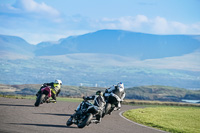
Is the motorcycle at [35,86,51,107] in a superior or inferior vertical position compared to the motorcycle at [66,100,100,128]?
superior

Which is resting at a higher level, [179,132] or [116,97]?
[116,97]

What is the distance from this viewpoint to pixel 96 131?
19125 mm

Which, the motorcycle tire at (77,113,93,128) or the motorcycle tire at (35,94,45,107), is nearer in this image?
the motorcycle tire at (77,113,93,128)

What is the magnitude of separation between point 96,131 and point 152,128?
430cm

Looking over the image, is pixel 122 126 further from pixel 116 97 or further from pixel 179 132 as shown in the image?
pixel 116 97

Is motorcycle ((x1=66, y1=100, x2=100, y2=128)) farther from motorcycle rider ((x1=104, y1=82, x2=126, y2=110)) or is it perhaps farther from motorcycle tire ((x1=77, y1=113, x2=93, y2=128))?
motorcycle rider ((x1=104, y1=82, x2=126, y2=110))

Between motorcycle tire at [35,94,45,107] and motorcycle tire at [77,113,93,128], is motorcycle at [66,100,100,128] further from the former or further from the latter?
motorcycle tire at [35,94,45,107]

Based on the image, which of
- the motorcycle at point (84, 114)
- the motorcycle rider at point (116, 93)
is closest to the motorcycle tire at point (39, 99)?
the motorcycle rider at point (116, 93)

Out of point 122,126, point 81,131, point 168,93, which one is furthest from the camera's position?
point 168,93

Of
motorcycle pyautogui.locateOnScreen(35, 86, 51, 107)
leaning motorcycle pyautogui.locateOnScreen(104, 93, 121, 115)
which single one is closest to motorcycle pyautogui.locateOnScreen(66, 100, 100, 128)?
leaning motorcycle pyautogui.locateOnScreen(104, 93, 121, 115)

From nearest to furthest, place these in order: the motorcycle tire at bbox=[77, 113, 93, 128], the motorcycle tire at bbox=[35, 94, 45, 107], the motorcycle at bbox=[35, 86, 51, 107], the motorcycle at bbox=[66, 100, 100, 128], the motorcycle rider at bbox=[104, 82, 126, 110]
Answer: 1. the motorcycle tire at bbox=[77, 113, 93, 128]
2. the motorcycle at bbox=[66, 100, 100, 128]
3. the motorcycle rider at bbox=[104, 82, 126, 110]
4. the motorcycle tire at bbox=[35, 94, 45, 107]
5. the motorcycle at bbox=[35, 86, 51, 107]

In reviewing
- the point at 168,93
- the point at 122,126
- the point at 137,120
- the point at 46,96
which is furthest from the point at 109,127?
the point at 168,93

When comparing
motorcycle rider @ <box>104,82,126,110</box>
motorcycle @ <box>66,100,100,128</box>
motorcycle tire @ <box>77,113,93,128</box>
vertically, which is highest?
motorcycle rider @ <box>104,82,126,110</box>

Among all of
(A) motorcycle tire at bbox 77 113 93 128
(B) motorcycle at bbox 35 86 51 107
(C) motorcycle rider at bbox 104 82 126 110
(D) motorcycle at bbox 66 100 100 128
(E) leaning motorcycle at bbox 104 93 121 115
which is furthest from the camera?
(B) motorcycle at bbox 35 86 51 107
